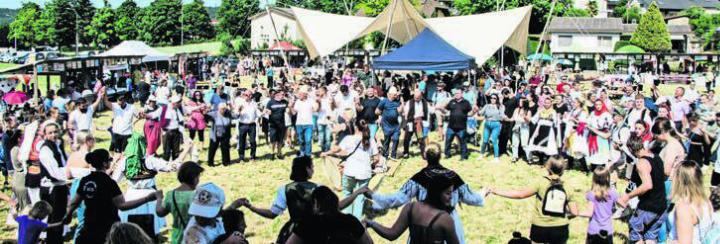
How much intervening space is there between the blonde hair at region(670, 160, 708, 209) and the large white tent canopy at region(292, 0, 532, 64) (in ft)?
47.4

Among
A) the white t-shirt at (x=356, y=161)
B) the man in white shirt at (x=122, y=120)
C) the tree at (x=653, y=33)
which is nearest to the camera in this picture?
the white t-shirt at (x=356, y=161)

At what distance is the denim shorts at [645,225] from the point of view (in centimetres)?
589

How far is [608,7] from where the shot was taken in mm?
122250

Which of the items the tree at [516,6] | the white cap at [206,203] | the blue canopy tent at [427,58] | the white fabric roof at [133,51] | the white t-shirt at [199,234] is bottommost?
the white t-shirt at [199,234]

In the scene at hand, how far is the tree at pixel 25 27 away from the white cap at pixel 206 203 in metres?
108

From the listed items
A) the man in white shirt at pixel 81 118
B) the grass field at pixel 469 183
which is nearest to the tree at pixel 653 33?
the grass field at pixel 469 183

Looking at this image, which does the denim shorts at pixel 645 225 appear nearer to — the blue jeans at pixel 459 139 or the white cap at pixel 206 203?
the white cap at pixel 206 203

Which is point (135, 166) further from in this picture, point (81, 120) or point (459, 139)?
point (459, 139)

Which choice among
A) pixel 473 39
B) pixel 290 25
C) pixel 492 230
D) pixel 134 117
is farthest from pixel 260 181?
pixel 290 25

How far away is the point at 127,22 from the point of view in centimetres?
9356

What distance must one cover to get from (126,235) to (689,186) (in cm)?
397

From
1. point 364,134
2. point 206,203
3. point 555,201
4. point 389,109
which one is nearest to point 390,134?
point 389,109

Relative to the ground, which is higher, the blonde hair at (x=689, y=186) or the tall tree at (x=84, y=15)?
the tall tree at (x=84, y=15)

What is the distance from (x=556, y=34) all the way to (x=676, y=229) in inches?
2859
